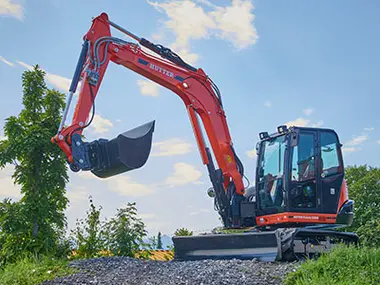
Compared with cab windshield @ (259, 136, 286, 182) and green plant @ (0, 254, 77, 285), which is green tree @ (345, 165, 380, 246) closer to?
cab windshield @ (259, 136, 286, 182)

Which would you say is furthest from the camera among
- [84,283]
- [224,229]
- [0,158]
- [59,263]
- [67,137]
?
[0,158]

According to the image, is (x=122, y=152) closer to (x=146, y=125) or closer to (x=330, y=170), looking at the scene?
(x=146, y=125)

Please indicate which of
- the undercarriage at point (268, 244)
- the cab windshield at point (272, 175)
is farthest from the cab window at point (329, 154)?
the undercarriage at point (268, 244)

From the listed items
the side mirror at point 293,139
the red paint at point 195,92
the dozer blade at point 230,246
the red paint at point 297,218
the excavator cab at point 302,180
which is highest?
the red paint at point 195,92

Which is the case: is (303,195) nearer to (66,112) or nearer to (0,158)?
(66,112)

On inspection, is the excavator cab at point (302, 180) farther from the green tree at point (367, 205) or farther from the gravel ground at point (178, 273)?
the green tree at point (367, 205)

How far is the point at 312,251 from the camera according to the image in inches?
336

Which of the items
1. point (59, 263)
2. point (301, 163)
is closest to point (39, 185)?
point (59, 263)

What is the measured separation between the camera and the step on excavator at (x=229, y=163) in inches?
310

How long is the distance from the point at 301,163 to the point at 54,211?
18.3 ft

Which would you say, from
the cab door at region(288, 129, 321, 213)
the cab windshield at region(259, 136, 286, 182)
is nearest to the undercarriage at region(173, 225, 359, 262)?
the cab door at region(288, 129, 321, 213)

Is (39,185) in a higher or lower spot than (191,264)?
higher

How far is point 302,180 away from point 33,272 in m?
4.89

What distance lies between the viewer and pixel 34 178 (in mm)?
10977
